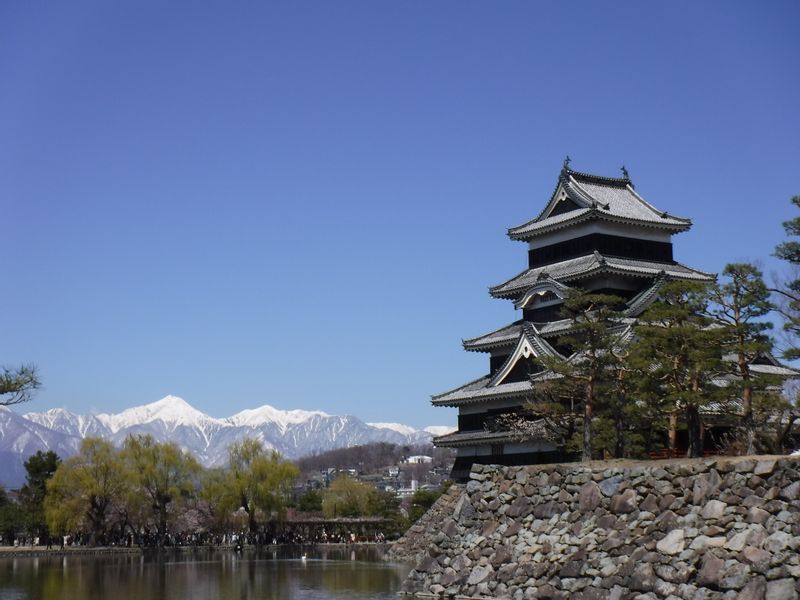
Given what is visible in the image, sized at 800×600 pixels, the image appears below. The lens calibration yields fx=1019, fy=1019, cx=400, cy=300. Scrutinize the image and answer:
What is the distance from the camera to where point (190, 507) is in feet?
226

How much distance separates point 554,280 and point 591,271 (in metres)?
1.68

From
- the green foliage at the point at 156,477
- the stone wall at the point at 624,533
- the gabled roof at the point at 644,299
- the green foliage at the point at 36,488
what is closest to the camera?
the stone wall at the point at 624,533

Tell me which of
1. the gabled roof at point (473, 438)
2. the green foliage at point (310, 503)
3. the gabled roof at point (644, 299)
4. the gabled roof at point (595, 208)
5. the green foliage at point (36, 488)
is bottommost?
the green foliage at point (310, 503)

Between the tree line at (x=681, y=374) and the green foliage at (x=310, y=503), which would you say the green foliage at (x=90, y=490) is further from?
the tree line at (x=681, y=374)

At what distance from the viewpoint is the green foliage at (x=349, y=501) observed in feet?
257

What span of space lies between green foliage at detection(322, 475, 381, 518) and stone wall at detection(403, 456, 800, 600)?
51761mm

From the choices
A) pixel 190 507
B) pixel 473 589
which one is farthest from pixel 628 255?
pixel 190 507

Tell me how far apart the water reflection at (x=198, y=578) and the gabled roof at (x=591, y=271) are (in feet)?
40.4

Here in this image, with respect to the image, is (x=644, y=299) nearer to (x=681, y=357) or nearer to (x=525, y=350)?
(x=525, y=350)

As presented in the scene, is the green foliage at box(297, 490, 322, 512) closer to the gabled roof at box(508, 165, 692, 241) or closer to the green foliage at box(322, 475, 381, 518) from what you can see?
the green foliage at box(322, 475, 381, 518)

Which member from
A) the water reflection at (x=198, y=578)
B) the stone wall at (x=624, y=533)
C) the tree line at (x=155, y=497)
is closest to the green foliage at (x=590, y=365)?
the stone wall at (x=624, y=533)

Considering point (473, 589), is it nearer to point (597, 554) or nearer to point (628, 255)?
point (597, 554)

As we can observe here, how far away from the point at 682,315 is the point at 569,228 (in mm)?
14925

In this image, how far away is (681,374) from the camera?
26938 millimetres
